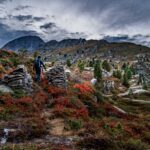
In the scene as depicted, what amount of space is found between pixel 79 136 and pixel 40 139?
3.73 meters

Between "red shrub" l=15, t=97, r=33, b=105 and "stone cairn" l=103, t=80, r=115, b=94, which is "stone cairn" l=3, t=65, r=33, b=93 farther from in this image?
"stone cairn" l=103, t=80, r=115, b=94

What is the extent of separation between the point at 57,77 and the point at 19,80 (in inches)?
336

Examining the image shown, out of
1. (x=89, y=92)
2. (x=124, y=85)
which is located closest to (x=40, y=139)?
(x=89, y=92)

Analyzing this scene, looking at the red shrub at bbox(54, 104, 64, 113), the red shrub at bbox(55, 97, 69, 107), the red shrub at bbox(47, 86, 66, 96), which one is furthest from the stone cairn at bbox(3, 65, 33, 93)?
the red shrub at bbox(54, 104, 64, 113)

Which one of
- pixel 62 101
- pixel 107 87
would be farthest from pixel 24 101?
pixel 107 87

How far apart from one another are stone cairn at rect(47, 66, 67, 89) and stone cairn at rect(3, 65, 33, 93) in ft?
19.9

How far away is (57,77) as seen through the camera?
4409 centimetres

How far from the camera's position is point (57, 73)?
147ft

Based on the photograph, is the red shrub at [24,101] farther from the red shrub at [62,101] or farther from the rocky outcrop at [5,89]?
the red shrub at [62,101]

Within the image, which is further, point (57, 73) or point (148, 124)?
point (57, 73)

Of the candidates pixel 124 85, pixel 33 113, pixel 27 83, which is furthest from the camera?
pixel 124 85

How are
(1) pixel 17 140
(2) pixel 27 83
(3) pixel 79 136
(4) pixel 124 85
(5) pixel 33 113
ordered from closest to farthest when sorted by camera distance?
(1) pixel 17 140
(3) pixel 79 136
(5) pixel 33 113
(2) pixel 27 83
(4) pixel 124 85

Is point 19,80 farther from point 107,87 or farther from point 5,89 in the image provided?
point 107,87

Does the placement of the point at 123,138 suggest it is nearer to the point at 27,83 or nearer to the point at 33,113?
the point at 33,113
